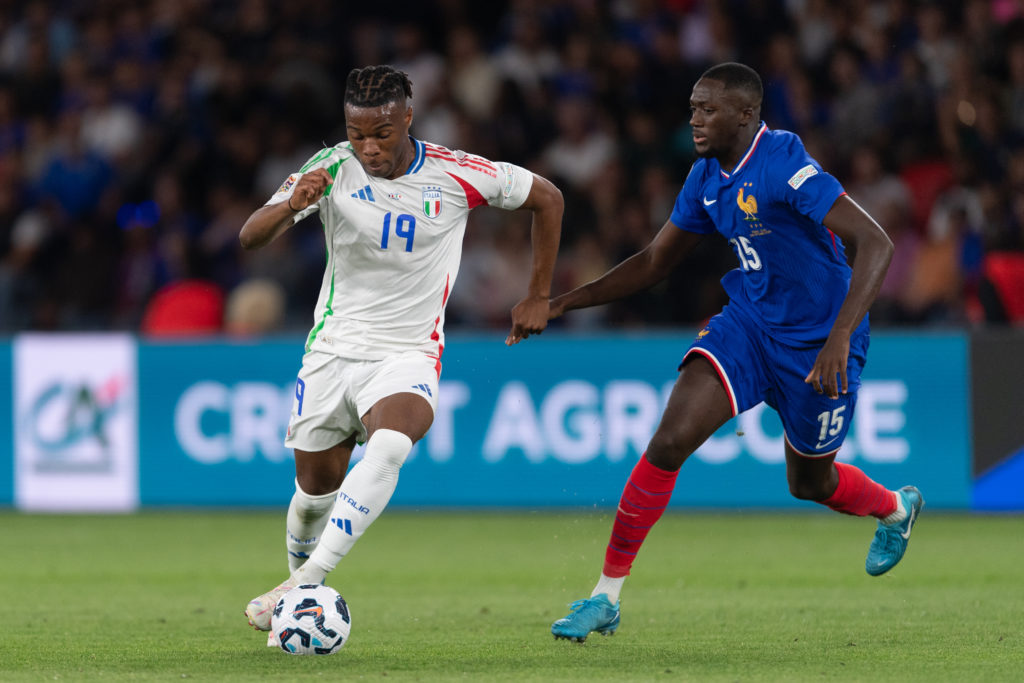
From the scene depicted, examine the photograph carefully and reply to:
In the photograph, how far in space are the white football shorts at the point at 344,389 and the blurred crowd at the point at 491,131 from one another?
20.3 ft

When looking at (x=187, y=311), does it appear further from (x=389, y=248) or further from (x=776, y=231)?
(x=776, y=231)

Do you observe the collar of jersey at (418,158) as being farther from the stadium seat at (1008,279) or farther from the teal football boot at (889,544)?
the stadium seat at (1008,279)

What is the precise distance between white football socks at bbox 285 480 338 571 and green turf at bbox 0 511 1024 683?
0.39 meters

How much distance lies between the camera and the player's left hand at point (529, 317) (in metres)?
6.35

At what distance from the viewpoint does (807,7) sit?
45.0ft

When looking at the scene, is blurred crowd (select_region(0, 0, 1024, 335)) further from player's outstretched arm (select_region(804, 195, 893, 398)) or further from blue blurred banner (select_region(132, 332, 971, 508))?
player's outstretched arm (select_region(804, 195, 893, 398))

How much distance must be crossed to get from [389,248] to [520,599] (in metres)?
2.23

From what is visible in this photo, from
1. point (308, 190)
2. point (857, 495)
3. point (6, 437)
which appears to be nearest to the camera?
point (308, 190)

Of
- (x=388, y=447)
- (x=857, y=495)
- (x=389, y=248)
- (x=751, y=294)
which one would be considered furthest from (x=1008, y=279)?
(x=388, y=447)

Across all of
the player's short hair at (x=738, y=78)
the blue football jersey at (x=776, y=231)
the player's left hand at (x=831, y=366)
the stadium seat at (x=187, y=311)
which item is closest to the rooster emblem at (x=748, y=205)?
the blue football jersey at (x=776, y=231)

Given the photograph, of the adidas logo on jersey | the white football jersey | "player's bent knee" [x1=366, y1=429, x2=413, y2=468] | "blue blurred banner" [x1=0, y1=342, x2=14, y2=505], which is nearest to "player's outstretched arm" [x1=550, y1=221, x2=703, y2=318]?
the white football jersey

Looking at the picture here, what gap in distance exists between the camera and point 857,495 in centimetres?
674

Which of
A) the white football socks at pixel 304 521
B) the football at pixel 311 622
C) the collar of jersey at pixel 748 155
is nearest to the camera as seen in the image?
the football at pixel 311 622

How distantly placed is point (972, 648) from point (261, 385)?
6.91 meters
